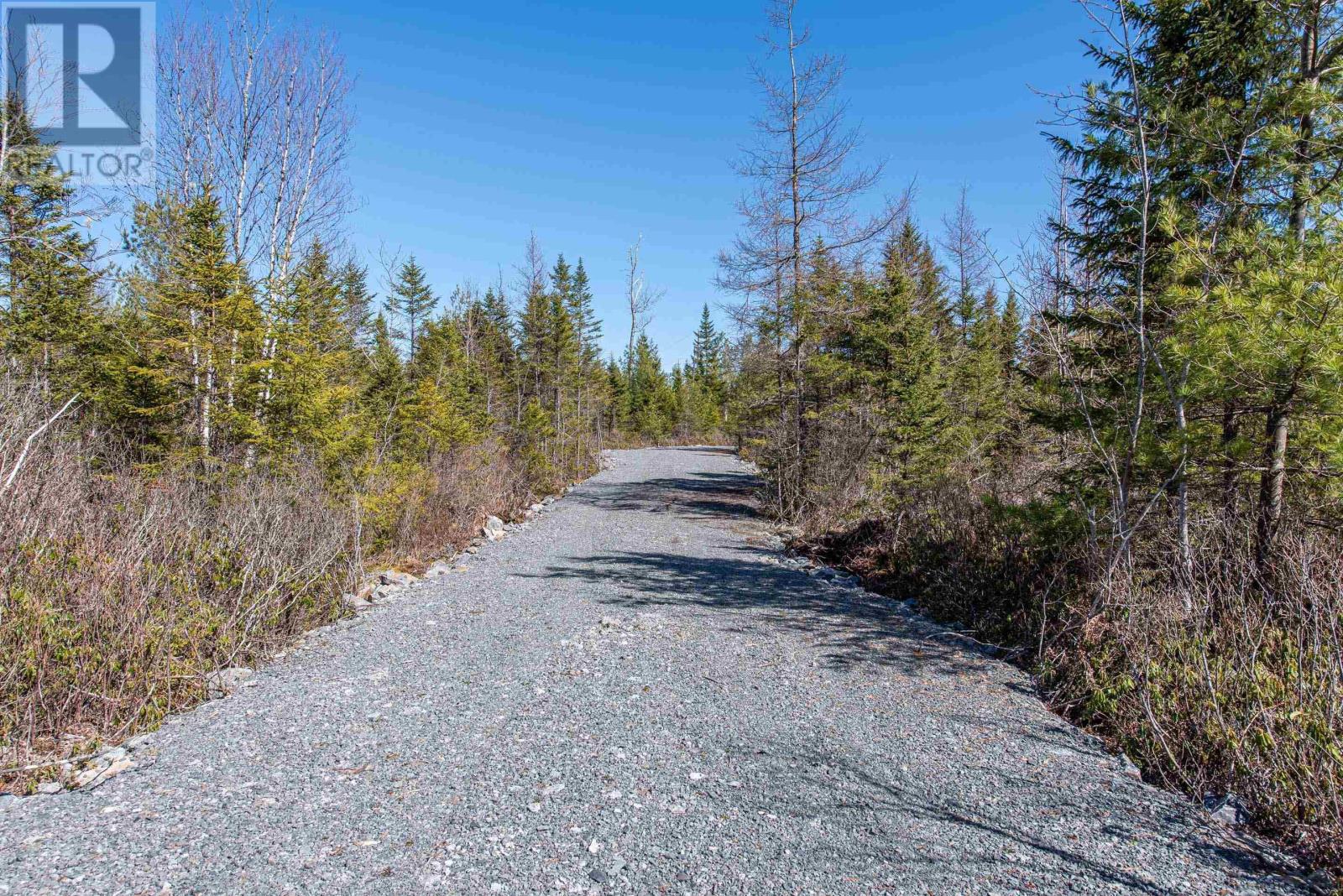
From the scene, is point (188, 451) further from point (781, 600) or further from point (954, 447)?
point (954, 447)

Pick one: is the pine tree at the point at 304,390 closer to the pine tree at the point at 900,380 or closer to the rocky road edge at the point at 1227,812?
the rocky road edge at the point at 1227,812

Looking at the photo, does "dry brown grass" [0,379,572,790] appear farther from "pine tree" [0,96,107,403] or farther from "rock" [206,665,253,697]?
"pine tree" [0,96,107,403]

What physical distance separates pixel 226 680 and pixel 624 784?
332 cm

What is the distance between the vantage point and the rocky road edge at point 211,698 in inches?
121

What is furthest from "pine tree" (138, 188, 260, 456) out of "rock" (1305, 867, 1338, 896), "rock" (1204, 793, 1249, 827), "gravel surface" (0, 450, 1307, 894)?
"rock" (1305, 867, 1338, 896)

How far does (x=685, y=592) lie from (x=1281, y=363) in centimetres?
562

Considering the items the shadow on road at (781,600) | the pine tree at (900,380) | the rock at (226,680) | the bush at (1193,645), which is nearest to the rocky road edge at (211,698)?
the rock at (226,680)

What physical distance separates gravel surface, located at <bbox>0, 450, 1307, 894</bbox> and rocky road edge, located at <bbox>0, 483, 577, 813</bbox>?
10cm

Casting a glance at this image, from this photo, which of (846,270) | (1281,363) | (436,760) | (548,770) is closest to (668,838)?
(548,770)

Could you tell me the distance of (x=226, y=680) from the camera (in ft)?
14.7

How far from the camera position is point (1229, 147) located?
5.06 m

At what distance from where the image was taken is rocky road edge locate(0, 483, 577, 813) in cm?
308

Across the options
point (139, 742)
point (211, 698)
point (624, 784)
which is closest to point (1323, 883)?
point (624, 784)

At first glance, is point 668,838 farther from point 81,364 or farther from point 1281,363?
point 81,364
